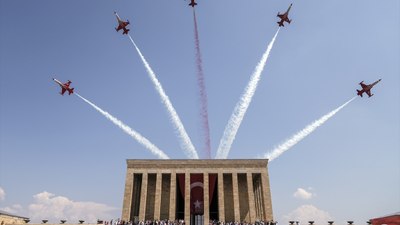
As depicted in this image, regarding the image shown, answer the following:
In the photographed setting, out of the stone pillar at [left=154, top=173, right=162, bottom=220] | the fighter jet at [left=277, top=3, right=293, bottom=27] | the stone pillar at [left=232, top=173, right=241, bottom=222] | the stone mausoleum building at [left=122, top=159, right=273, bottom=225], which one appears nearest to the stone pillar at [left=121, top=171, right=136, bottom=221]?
the stone mausoleum building at [left=122, top=159, right=273, bottom=225]

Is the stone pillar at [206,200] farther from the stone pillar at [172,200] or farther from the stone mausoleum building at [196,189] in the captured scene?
the stone pillar at [172,200]

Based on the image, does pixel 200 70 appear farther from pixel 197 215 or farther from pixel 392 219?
pixel 392 219

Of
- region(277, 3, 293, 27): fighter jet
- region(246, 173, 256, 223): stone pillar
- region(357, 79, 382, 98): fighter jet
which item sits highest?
region(277, 3, 293, 27): fighter jet

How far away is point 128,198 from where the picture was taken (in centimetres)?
4103

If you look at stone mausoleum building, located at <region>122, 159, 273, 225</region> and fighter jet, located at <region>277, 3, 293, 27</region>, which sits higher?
fighter jet, located at <region>277, 3, 293, 27</region>

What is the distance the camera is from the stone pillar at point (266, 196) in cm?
4022

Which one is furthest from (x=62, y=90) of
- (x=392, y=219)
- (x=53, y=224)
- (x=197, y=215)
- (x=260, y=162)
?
(x=392, y=219)

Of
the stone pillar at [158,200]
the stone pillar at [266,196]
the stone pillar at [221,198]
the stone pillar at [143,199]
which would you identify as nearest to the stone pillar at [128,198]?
the stone pillar at [143,199]

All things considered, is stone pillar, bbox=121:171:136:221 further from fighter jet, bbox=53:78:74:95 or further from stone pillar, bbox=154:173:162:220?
fighter jet, bbox=53:78:74:95

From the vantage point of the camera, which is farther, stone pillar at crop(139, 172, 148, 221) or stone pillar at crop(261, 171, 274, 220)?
stone pillar at crop(139, 172, 148, 221)

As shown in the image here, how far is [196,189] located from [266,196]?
9.98 metres

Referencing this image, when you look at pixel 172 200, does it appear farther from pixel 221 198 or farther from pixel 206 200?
pixel 221 198

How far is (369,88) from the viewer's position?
37.3 meters

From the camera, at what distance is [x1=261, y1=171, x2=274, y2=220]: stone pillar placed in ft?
132
